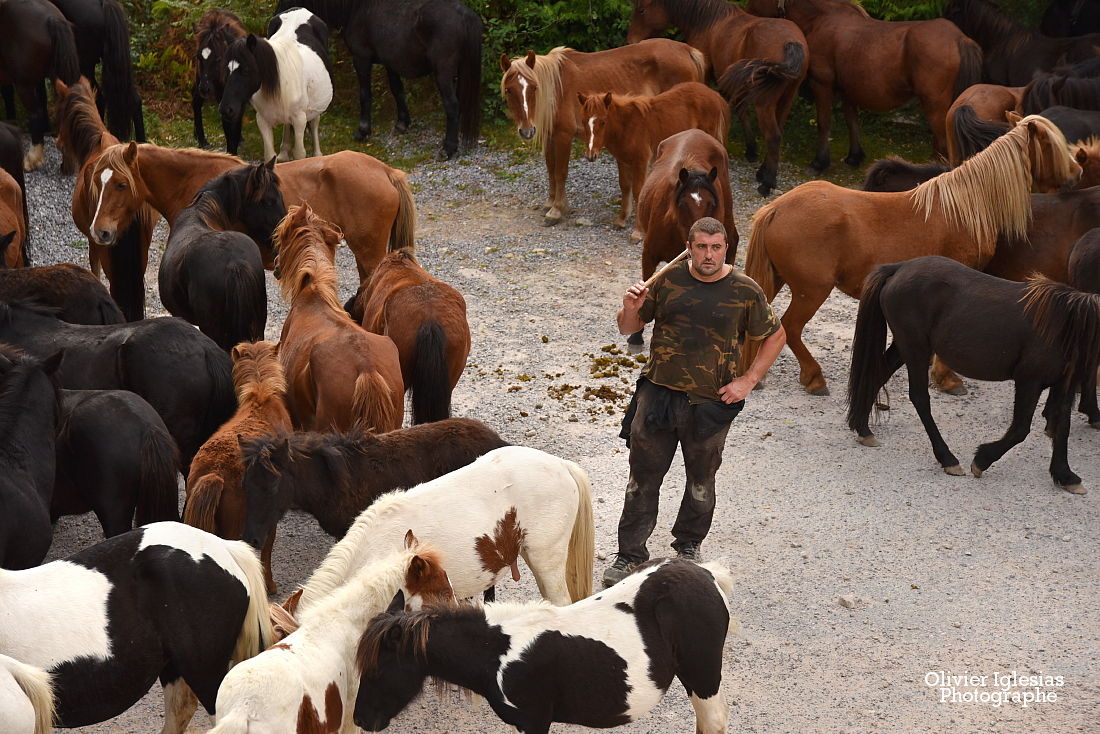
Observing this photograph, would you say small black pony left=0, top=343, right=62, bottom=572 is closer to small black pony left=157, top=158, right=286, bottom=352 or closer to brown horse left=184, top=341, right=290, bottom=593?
brown horse left=184, top=341, right=290, bottom=593

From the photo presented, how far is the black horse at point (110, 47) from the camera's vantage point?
1233cm

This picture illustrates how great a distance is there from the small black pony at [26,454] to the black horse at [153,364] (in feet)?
2.72

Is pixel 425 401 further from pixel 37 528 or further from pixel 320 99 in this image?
pixel 320 99

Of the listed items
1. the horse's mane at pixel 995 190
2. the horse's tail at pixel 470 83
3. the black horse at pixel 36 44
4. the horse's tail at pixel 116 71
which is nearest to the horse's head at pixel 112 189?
the black horse at pixel 36 44

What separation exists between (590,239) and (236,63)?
14.3 feet

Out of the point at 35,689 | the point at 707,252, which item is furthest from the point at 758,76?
the point at 35,689

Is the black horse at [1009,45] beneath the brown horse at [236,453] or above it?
above

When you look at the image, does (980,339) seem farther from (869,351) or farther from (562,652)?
(562,652)

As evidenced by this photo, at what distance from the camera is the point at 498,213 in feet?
40.4

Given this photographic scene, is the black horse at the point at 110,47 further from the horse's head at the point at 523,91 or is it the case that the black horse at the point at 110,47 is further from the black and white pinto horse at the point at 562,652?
the black and white pinto horse at the point at 562,652

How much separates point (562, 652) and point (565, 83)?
8.94 m

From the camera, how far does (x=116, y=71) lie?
12.3 meters

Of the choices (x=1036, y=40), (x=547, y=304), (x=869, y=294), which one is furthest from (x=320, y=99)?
(x=1036, y=40)

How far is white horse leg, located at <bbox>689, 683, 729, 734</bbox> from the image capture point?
4.42 metres
